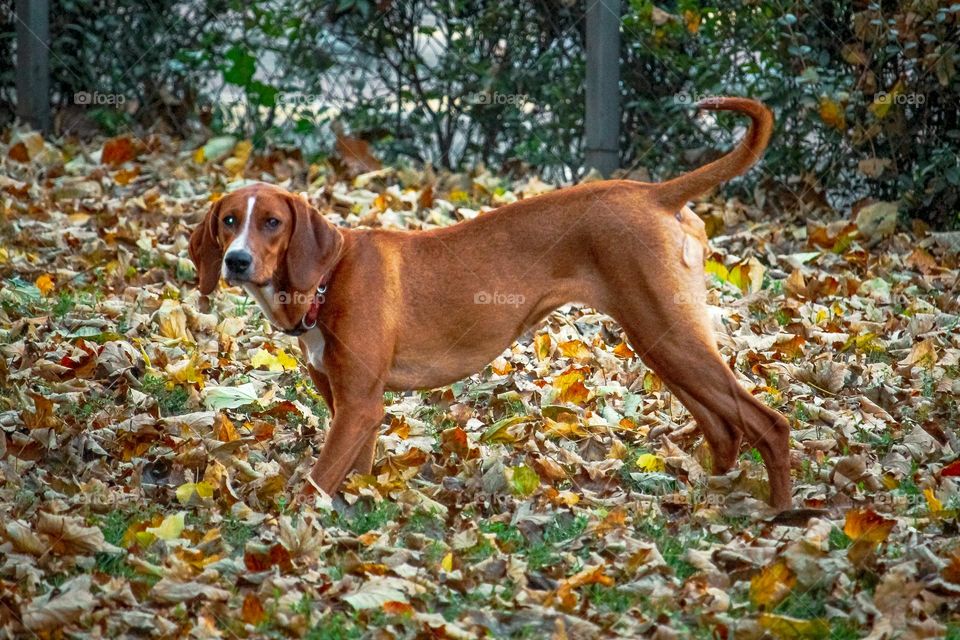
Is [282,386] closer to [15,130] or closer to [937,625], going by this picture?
[937,625]

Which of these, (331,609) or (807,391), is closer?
(331,609)

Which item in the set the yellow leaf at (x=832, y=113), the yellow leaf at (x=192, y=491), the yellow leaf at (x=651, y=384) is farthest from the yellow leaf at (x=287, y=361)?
the yellow leaf at (x=832, y=113)

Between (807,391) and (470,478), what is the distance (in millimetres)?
1587

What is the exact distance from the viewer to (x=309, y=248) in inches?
165

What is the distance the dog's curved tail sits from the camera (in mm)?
4148

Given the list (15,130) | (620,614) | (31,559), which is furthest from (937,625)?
(15,130)

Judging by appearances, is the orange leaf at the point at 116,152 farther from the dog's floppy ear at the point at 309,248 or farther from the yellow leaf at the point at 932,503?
the yellow leaf at the point at 932,503

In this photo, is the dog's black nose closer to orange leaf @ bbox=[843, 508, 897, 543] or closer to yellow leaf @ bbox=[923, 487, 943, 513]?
orange leaf @ bbox=[843, 508, 897, 543]

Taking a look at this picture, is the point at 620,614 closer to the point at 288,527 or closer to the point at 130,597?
the point at 288,527

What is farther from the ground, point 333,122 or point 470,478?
point 333,122

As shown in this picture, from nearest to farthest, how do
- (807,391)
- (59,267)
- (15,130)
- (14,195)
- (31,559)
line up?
(31,559), (807,391), (59,267), (14,195), (15,130)

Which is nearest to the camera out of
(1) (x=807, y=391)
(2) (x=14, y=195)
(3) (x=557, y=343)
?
(1) (x=807, y=391)

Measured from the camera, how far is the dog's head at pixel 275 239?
4.11 m

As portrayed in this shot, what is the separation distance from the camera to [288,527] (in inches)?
143
